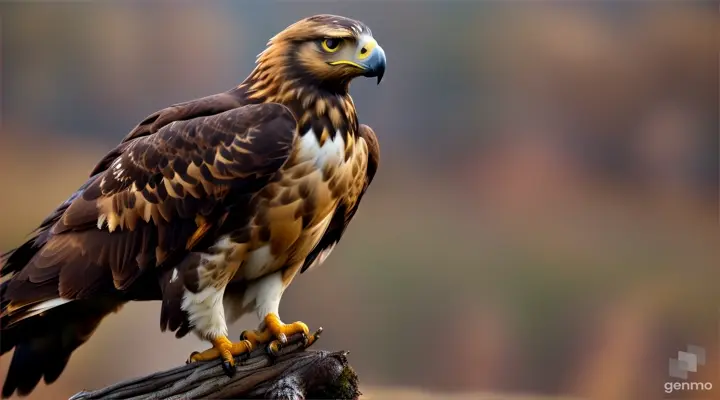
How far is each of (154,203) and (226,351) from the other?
1.60ft

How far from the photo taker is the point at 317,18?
2453mm

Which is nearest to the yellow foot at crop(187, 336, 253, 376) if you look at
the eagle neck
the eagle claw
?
the eagle claw

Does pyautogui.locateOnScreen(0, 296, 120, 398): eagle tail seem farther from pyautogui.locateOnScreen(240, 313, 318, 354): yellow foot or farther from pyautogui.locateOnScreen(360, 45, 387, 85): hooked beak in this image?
pyautogui.locateOnScreen(360, 45, 387, 85): hooked beak

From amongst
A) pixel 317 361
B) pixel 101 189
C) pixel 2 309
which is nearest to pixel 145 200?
pixel 101 189

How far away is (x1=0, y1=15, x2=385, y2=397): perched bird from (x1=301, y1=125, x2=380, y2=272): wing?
44 mm

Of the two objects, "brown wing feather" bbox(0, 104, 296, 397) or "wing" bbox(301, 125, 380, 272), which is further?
"wing" bbox(301, 125, 380, 272)

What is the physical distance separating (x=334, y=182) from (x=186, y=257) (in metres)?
0.49

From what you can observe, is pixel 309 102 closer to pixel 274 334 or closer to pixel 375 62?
pixel 375 62

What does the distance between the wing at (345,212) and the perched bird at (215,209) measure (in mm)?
44

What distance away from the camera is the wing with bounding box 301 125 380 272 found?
2602 millimetres

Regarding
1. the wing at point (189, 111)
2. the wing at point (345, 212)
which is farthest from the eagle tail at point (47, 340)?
the wing at point (345, 212)

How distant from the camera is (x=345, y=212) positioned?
8.70 ft

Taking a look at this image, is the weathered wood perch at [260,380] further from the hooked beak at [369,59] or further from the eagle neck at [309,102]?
the hooked beak at [369,59]

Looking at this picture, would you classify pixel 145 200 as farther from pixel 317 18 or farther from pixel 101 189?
pixel 317 18
